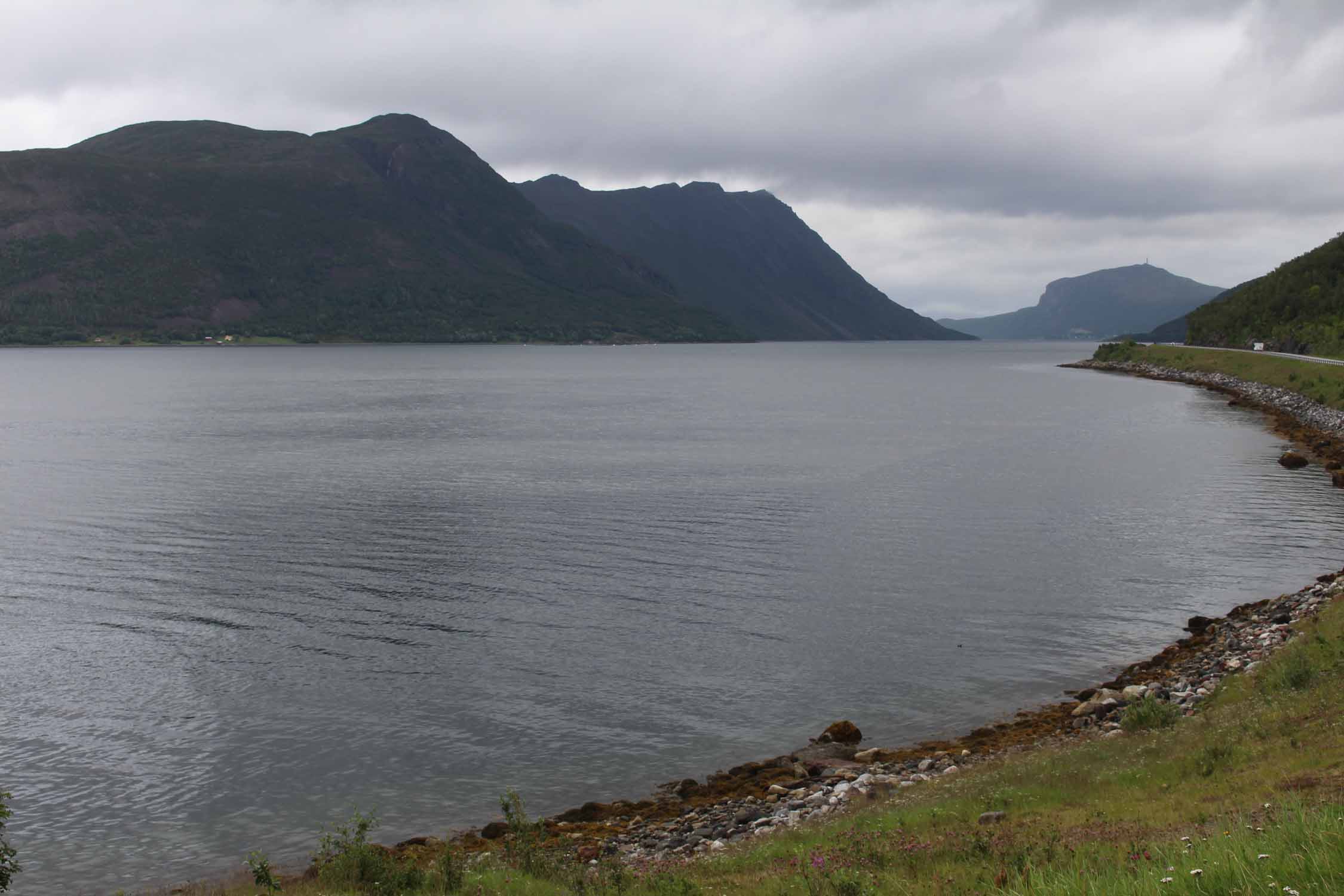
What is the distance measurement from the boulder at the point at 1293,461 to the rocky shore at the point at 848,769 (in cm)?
4049

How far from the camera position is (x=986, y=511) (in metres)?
53.5

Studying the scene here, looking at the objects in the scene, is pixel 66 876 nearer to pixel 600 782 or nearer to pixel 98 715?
pixel 98 715

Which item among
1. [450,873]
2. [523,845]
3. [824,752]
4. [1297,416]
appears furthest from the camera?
[1297,416]

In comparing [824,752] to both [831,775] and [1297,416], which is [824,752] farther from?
[1297,416]

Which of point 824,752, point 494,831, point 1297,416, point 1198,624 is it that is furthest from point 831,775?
point 1297,416

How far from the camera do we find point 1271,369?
414 feet

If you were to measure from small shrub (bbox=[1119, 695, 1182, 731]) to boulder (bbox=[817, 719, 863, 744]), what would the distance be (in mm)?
5780

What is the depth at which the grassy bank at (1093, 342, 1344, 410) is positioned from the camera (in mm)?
96875

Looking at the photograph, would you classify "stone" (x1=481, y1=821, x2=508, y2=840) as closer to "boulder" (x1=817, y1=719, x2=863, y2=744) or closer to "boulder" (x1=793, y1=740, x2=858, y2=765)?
"boulder" (x1=793, y1=740, x2=858, y2=765)

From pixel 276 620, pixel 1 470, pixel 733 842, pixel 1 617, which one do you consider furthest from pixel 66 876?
pixel 1 470

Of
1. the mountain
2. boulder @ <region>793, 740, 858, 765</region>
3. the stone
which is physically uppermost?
the mountain

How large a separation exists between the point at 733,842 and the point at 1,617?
28544mm

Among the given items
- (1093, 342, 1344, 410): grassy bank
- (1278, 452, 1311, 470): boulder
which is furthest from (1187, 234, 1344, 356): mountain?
(1278, 452, 1311, 470): boulder

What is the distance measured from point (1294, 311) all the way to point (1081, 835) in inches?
6957
